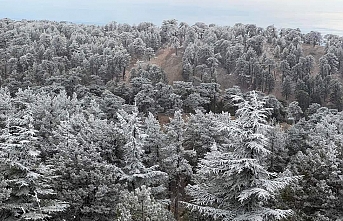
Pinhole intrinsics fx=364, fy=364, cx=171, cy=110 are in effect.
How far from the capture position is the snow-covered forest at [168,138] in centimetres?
1589

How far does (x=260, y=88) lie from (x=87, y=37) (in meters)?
52.6

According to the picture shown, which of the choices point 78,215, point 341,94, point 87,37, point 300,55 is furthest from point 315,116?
point 87,37

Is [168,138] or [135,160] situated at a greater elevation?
[135,160]

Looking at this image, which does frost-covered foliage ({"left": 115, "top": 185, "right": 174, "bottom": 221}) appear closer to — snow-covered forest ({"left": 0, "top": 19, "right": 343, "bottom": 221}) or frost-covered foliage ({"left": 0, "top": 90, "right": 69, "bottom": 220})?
snow-covered forest ({"left": 0, "top": 19, "right": 343, "bottom": 221})

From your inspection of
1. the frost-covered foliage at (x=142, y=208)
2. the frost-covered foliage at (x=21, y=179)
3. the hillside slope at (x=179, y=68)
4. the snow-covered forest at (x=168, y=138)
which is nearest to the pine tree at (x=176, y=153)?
the snow-covered forest at (x=168, y=138)

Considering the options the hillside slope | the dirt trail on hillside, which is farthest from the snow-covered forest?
the dirt trail on hillside

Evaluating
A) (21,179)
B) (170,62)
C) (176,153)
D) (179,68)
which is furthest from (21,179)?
(170,62)

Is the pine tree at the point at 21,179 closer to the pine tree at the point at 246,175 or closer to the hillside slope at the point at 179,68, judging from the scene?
the pine tree at the point at 246,175

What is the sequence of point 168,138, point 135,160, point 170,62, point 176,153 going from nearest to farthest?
point 135,160 → point 176,153 → point 168,138 → point 170,62

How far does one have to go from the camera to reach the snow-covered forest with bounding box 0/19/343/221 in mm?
15891

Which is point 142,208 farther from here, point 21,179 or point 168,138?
point 168,138

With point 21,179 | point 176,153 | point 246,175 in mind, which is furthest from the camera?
point 176,153

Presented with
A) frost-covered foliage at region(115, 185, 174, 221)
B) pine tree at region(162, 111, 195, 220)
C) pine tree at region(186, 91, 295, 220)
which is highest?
pine tree at region(186, 91, 295, 220)

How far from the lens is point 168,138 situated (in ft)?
113
